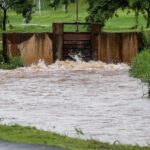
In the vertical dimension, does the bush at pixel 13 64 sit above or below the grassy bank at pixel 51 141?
below

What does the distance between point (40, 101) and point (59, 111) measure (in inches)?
81.7

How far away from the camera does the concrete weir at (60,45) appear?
29.3 m

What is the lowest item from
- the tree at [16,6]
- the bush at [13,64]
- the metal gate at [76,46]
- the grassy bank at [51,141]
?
the bush at [13,64]

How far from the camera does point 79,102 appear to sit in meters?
17.1

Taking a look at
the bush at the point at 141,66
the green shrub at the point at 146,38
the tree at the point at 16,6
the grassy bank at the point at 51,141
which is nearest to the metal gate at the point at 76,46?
the green shrub at the point at 146,38

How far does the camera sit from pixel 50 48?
2969 cm

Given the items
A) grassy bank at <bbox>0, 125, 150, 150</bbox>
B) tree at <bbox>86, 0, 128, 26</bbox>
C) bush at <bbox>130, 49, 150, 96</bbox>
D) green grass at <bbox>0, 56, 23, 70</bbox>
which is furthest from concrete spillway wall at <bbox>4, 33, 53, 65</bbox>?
grassy bank at <bbox>0, 125, 150, 150</bbox>

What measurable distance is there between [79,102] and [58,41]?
12602mm

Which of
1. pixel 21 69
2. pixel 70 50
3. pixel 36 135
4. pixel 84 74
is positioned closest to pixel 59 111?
pixel 36 135

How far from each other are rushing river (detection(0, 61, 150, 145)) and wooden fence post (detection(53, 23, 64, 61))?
231 centimetres

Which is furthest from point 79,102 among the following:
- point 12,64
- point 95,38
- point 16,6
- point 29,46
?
point 16,6

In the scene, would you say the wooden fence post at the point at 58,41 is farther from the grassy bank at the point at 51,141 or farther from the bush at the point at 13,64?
the grassy bank at the point at 51,141

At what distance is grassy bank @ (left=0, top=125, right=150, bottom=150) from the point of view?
9.39 meters

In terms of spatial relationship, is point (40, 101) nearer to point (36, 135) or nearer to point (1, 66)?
point (36, 135)
